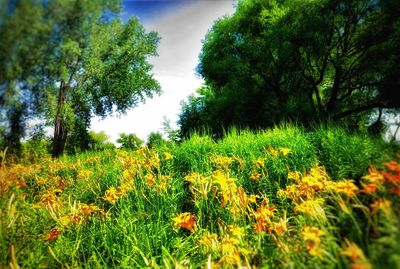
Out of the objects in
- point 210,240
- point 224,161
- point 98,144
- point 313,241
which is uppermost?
point 98,144

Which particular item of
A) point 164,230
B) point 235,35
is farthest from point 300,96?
point 164,230

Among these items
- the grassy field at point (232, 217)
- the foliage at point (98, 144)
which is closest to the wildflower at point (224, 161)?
the grassy field at point (232, 217)

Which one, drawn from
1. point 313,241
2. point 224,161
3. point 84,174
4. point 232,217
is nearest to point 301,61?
point 224,161

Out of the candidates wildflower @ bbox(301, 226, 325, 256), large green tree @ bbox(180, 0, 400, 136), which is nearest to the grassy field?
wildflower @ bbox(301, 226, 325, 256)

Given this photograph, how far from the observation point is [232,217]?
3039 millimetres

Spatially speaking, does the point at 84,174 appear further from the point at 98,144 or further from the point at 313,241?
the point at 98,144

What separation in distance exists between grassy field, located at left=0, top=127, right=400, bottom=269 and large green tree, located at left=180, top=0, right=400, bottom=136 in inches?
355

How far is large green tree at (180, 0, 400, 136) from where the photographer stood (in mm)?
12578

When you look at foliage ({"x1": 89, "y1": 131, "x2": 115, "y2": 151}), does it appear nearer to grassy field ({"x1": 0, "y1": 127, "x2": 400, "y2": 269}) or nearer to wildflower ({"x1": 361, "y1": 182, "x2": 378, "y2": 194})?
grassy field ({"x1": 0, "y1": 127, "x2": 400, "y2": 269})

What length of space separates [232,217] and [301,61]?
14.1 metres

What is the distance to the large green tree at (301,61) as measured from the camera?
41.3 ft

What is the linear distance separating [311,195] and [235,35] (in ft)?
53.8

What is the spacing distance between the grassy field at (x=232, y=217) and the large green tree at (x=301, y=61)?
29.6 ft

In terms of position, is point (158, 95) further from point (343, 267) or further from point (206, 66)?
point (343, 267)
